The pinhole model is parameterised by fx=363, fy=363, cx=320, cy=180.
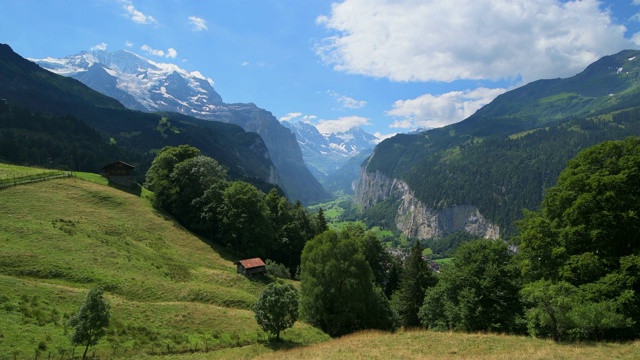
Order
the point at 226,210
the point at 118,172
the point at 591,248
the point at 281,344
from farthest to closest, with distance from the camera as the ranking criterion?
the point at 118,172 → the point at 226,210 → the point at 281,344 → the point at 591,248

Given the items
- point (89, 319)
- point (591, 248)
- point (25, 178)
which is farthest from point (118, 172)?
point (591, 248)

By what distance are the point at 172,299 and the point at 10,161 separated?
9938 centimetres

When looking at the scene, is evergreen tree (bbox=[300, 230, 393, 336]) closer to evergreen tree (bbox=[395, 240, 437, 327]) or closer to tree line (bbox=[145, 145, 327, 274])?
evergreen tree (bbox=[395, 240, 437, 327])

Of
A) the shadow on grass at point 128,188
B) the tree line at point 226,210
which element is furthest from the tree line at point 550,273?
the shadow on grass at point 128,188

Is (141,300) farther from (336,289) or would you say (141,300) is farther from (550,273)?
(550,273)

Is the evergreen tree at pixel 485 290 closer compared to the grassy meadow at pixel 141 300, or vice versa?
the grassy meadow at pixel 141 300

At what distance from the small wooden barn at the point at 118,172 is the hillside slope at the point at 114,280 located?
16474mm

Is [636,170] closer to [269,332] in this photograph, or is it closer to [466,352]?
[466,352]

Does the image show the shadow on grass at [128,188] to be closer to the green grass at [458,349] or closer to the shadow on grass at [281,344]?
the shadow on grass at [281,344]

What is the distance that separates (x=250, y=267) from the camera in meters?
57.6

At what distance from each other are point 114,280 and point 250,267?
21061 millimetres

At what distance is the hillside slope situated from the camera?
101 feet

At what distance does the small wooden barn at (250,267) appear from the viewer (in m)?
57.6

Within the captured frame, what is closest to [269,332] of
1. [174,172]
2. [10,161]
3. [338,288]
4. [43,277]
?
[338,288]
